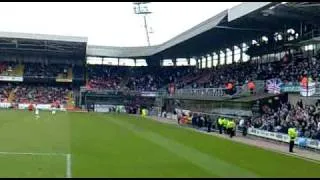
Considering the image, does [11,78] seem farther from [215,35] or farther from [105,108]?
[215,35]

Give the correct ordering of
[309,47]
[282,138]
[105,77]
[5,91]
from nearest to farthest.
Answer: [282,138]
[309,47]
[5,91]
[105,77]

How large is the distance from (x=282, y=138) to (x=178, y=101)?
3766 cm

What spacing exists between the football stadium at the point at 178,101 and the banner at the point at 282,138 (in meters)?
0.07

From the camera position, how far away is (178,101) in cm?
7138

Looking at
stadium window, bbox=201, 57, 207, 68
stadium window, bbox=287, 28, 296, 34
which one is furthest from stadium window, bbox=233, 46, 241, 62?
stadium window, bbox=287, 28, 296, 34

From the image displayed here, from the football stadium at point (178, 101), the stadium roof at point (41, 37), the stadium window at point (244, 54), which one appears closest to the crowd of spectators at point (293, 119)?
the football stadium at point (178, 101)

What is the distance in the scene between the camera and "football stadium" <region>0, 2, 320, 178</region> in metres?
21.8

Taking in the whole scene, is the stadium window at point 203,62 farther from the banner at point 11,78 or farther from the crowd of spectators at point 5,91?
the crowd of spectators at point 5,91

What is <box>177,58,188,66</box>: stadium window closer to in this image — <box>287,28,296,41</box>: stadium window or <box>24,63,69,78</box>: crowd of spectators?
<box>24,63,69,78</box>: crowd of spectators

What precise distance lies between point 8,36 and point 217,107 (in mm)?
33145

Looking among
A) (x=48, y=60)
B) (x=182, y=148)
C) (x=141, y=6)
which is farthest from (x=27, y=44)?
(x=182, y=148)

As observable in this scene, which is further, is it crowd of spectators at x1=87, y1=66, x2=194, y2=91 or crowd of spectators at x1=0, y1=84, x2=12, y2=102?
crowd of spectators at x1=87, y1=66, x2=194, y2=91

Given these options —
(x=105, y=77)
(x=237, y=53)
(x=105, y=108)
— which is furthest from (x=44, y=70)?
(x=237, y=53)

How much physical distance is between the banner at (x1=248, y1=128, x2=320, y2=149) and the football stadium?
69mm
